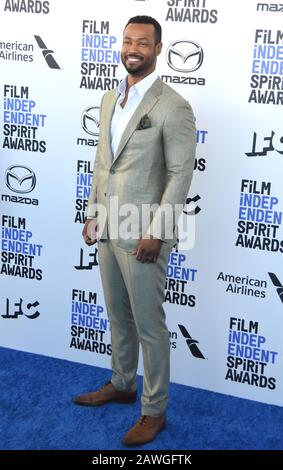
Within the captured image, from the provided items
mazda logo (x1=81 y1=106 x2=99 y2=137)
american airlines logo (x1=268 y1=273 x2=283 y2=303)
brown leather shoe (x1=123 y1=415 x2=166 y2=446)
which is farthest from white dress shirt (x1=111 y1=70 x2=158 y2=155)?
brown leather shoe (x1=123 y1=415 x2=166 y2=446)

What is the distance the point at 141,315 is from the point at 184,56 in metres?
1.20

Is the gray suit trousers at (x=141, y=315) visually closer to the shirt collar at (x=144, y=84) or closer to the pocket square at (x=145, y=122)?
the pocket square at (x=145, y=122)

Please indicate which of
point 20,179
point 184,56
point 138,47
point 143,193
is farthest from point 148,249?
point 20,179

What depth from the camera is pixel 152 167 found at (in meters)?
2.44

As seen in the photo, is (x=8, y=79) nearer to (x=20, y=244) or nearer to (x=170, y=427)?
(x=20, y=244)

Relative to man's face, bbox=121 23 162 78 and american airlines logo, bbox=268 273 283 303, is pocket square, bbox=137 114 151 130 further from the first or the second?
american airlines logo, bbox=268 273 283 303

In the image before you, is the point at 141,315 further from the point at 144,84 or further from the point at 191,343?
the point at 144,84

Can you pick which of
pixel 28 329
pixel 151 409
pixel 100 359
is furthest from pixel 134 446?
pixel 28 329

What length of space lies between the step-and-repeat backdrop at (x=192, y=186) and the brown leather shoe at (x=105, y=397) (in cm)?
37

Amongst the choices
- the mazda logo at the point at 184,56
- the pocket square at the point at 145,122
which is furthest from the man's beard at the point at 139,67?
the mazda logo at the point at 184,56

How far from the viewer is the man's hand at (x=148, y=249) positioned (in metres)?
2.42

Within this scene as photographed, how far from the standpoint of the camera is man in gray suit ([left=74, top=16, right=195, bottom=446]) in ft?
7.90

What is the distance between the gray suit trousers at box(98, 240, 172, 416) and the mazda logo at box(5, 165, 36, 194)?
80 cm

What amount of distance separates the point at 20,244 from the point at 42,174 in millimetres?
420
